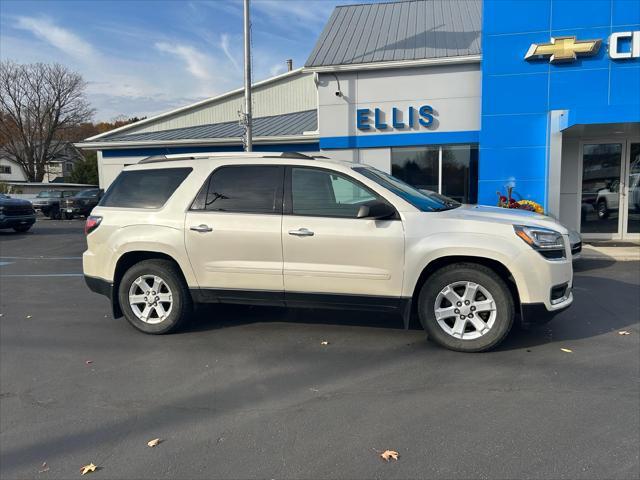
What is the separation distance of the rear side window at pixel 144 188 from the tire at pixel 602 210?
10744 millimetres

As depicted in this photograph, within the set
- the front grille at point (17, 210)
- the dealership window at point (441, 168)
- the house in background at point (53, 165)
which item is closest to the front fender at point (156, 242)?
the dealership window at point (441, 168)

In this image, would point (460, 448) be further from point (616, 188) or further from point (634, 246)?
point (616, 188)

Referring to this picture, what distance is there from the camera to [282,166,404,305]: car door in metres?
4.76

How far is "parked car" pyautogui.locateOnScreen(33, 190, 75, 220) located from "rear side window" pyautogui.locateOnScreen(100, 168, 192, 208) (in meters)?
24.3

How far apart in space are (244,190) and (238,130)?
17090 mm

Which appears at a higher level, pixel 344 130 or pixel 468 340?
pixel 344 130

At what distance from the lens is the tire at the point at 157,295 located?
5402mm

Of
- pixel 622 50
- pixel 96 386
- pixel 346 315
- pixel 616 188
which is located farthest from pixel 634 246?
pixel 96 386

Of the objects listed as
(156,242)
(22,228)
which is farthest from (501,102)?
(22,228)

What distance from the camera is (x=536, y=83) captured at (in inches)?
463

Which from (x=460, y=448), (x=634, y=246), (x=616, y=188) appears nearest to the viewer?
(x=460, y=448)

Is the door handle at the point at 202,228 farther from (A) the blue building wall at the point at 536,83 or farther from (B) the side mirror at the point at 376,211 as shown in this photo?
(A) the blue building wall at the point at 536,83

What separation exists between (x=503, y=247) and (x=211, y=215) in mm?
2845

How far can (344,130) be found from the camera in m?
13.7
